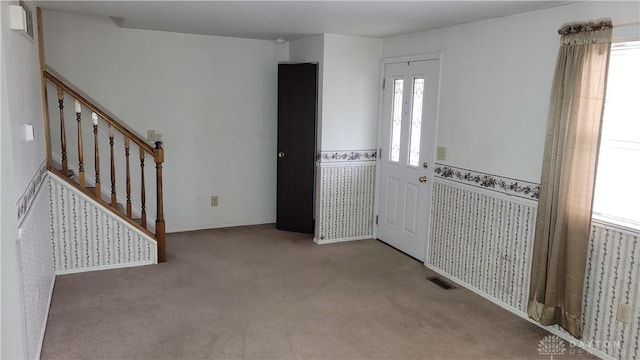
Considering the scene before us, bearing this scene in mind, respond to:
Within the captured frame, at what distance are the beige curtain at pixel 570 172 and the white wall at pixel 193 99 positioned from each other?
10.9ft

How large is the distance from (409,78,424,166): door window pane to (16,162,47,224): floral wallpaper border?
3148 millimetres

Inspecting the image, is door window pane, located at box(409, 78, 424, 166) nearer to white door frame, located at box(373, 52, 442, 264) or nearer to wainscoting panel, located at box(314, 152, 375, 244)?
white door frame, located at box(373, 52, 442, 264)

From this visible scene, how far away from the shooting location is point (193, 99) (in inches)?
202

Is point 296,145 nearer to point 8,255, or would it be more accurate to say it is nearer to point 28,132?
point 28,132

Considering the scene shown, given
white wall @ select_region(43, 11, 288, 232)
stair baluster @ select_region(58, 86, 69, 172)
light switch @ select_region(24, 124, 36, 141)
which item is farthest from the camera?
white wall @ select_region(43, 11, 288, 232)

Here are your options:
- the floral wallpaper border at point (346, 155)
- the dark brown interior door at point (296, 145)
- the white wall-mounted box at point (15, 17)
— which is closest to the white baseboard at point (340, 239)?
the dark brown interior door at point (296, 145)

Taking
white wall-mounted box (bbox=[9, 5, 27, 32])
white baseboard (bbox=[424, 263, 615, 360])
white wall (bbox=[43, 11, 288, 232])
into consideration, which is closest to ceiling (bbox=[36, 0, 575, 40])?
white wall (bbox=[43, 11, 288, 232])

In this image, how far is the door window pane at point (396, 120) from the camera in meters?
4.73

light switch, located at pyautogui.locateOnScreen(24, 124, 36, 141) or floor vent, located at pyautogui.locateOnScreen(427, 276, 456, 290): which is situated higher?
light switch, located at pyautogui.locateOnScreen(24, 124, 36, 141)

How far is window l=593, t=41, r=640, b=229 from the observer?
273cm

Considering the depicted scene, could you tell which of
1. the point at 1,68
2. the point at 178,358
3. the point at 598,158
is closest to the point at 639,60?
the point at 598,158

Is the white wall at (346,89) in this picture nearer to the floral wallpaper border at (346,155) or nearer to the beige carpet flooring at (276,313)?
the floral wallpaper border at (346,155)

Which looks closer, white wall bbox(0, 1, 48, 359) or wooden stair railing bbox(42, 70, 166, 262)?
white wall bbox(0, 1, 48, 359)

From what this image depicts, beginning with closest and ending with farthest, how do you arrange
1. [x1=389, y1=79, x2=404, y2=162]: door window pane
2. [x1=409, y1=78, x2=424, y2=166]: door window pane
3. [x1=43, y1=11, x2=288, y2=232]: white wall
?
[x1=409, y1=78, x2=424, y2=166]: door window pane < [x1=43, y1=11, x2=288, y2=232]: white wall < [x1=389, y1=79, x2=404, y2=162]: door window pane
